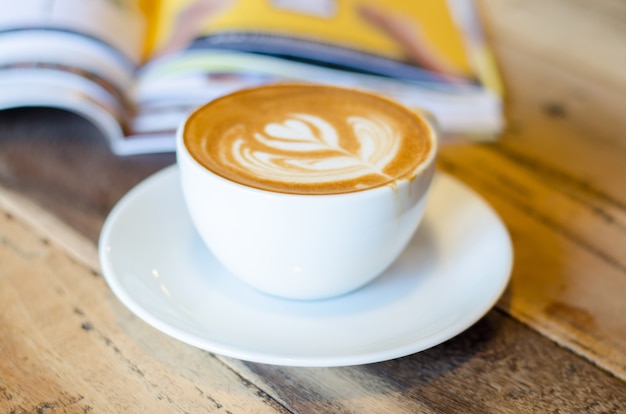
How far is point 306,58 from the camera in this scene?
98 cm

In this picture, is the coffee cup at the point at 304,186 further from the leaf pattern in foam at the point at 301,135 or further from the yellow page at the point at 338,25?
the yellow page at the point at 338,25

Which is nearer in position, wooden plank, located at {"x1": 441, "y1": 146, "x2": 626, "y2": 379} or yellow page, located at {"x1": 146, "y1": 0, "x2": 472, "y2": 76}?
wooden plank, located at {"x1": 441, "y1": 146, "x2": 626, "y2": 379}

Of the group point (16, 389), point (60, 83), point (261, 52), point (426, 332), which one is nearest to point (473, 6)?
point (261, 52)

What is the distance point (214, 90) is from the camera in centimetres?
92

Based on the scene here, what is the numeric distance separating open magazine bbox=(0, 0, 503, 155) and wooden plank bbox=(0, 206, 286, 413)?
0.93ft

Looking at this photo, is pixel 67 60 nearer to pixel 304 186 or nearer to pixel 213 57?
pixel 213 57

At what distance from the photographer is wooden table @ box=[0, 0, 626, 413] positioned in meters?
0.50

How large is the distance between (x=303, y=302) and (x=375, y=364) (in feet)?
0.29

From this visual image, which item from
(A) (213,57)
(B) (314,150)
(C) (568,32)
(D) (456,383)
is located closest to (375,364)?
(D) (456,383)

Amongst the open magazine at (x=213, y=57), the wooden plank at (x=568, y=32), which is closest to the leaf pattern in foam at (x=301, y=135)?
the open magazine at (x=213, y=57)

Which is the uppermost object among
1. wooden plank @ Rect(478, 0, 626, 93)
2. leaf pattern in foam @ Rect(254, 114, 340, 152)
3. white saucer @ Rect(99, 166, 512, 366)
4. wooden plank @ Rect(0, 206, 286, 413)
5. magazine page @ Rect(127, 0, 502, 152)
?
wooden plank @ Rect(478, 0, 626, 93)

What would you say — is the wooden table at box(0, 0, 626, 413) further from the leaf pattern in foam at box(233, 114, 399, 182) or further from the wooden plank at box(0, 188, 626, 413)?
the leaf pattern in foam at box(233, 114, 399, 182)

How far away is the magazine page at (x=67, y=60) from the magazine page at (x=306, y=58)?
0.04 meters

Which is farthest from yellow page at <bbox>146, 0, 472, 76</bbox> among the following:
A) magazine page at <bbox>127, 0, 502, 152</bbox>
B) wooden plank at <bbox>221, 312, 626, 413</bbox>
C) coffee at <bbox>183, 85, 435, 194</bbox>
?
wooden plank at <bbox>221, 312, 626, 413</bbox>
